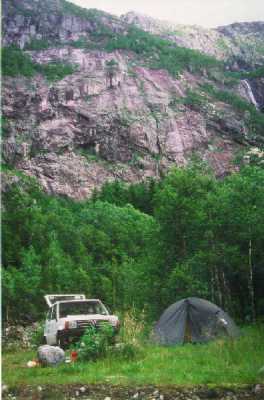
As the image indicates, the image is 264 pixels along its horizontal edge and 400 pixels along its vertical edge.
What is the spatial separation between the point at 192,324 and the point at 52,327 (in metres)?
4.02

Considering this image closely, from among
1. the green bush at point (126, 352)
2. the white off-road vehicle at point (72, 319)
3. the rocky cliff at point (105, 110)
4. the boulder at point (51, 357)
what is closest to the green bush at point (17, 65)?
the rocky cliff at point (105, 110)

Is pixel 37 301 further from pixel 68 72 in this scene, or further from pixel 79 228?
pixel 68 72

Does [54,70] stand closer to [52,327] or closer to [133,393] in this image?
[52,327]

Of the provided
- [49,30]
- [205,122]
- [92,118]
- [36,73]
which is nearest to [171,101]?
[205,122]

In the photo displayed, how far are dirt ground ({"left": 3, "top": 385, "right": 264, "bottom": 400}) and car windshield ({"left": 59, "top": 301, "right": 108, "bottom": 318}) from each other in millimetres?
5814

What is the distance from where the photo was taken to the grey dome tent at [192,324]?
1432cm


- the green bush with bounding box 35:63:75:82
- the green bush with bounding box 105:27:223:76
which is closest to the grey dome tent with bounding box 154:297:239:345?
the green bush with bounding box 35:63:75:82

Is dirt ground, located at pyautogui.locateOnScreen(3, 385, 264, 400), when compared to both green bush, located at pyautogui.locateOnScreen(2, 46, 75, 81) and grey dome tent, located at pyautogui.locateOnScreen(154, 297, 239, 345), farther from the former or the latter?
green bush, located at pyautogui.locateOnScreen(2, 46, 75, 81)

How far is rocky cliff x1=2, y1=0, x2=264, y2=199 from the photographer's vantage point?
80375mm

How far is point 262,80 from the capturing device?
109188 millimetres

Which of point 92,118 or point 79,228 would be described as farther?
point 92,118

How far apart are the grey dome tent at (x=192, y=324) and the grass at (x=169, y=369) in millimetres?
2054

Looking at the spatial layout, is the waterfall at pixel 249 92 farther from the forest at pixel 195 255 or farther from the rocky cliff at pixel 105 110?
the forest at pixel 195 255

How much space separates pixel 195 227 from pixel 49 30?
100080mm
